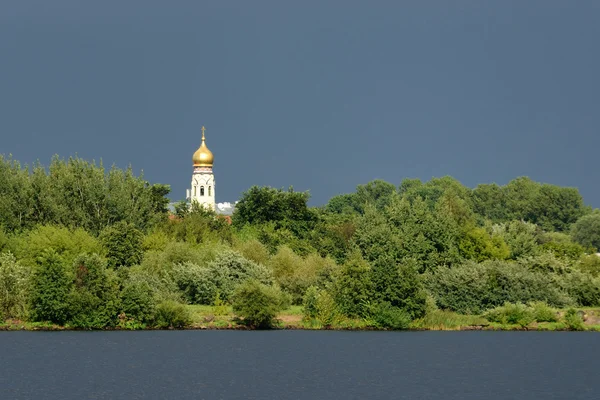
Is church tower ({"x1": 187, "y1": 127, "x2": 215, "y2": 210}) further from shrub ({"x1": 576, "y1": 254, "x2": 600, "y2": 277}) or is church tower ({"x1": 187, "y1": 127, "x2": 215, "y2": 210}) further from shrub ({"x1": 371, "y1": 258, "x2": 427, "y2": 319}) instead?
shrub ({"x1": 371, "y1": 258, "x2": 427, "y2": 319})

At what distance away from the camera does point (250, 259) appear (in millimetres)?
84625

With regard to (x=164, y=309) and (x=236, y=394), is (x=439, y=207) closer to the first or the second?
(x=164, y=309)

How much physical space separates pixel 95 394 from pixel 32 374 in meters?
6.23

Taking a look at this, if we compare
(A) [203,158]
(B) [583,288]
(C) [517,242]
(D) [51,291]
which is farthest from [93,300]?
(A) [203,158]

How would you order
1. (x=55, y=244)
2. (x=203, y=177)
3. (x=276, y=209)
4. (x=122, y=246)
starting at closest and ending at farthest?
(x=55, y=244), (x=122, y=246), (x=276, y=209), (x=203, y=177)

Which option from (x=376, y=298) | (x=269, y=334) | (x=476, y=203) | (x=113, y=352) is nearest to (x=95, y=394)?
(x=113, y=352)

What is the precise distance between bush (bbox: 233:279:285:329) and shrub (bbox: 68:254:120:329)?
7.62 metres

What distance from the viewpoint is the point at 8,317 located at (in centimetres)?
6988

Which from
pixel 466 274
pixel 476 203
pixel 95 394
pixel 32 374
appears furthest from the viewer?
pixel 476 203

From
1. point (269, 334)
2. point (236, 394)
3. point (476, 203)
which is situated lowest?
point (236, 394)

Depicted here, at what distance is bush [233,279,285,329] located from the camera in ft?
228

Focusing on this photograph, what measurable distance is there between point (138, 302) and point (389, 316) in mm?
15866

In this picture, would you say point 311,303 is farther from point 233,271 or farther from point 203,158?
point 203,158

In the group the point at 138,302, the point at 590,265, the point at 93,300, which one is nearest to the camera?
the point at 93,300
